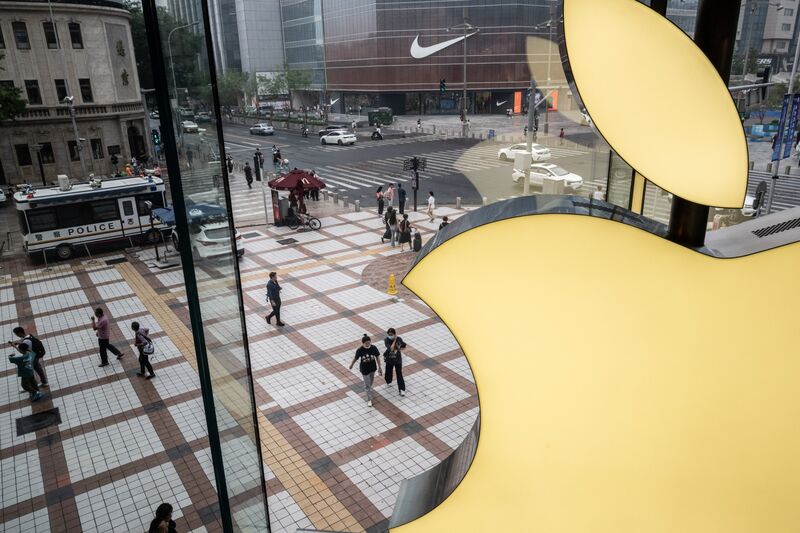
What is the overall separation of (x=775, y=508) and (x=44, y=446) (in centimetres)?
1066

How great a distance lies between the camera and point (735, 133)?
8.49ft

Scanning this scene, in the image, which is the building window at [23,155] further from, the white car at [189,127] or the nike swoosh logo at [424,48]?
the nike swoosh logo at [424,48]

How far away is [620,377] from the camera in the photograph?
2.92 meters

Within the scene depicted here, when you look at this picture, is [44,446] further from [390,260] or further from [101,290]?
[390,260]

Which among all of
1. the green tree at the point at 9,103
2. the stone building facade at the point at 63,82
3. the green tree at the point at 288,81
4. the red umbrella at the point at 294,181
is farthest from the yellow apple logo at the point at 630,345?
the green tree at the point at 288,81

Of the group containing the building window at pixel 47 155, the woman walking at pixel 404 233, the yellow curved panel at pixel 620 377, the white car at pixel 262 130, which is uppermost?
the yellow curved panel at pixel 620 377

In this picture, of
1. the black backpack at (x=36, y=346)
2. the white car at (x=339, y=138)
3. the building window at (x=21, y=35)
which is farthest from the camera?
the white car at (x=339, y=138)

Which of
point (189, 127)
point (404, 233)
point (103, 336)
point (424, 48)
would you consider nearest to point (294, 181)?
point (404, 233)

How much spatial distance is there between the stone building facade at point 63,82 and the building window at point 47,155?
0.17 feet

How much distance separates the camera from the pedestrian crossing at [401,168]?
3403 centimetres

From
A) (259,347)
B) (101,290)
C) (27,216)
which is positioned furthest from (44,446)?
(27,216)

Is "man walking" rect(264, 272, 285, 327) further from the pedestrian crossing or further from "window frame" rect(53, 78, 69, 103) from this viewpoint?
"window frame" rect(53, 78, 69, 103)

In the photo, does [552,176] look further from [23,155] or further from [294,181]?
[23,155]

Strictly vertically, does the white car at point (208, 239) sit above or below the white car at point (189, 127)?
below
